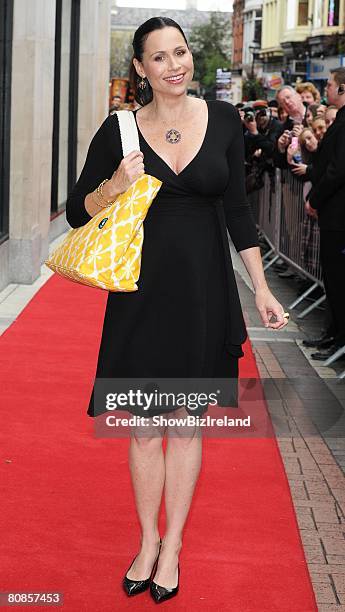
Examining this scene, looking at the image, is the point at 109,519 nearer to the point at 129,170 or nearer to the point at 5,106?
the point at 129,170

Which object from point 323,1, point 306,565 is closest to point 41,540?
point 306,565

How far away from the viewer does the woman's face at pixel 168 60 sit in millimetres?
4129

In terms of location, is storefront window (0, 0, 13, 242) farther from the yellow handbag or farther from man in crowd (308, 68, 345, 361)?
the yellow handbag

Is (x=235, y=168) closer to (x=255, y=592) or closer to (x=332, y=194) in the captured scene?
(x=255, y=592)

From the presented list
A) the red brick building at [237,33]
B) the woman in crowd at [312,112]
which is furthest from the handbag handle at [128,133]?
the red brick building at [237,33]

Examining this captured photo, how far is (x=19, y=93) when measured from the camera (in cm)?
1262

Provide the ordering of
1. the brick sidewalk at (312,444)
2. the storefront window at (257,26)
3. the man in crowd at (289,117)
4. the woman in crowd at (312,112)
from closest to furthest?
1. the brick sidewalk at (312,444)
2. the woman in crowd at (312,112)
3. the man in crowd at (289,117)
4. the storefront window at (257,26)

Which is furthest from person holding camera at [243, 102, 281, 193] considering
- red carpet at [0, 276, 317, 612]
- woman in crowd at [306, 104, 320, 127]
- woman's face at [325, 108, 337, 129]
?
red carpet at [0, 276, 317, 612]

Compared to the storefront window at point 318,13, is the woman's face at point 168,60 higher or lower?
lower

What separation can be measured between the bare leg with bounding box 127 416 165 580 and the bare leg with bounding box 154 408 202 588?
4 cm

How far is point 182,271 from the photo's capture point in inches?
165

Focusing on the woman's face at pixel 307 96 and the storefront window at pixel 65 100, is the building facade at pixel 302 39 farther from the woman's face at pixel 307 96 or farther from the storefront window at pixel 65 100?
the woman's face at pixel 307 96

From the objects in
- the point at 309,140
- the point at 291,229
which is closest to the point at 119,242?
the point at 309,140

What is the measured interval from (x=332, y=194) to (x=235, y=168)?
15.8 feet
